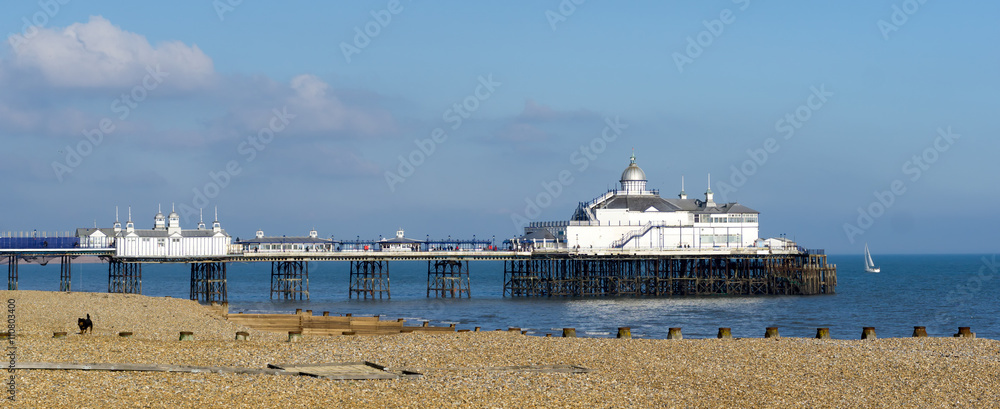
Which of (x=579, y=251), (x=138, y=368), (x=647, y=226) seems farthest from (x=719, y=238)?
(x=138, y=368)

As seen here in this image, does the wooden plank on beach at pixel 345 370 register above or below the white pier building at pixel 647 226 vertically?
below

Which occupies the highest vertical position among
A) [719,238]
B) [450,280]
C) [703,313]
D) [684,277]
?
[719,238]

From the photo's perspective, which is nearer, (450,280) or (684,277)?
(684,277)

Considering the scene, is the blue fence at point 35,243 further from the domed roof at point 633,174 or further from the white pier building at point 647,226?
the domed roof at point 633,174

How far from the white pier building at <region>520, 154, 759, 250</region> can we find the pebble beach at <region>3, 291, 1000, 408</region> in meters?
48.3

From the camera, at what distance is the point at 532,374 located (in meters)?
18.1

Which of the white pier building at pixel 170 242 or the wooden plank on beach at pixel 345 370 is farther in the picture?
the white pier building at pixel 170 242

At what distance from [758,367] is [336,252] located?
164 ft

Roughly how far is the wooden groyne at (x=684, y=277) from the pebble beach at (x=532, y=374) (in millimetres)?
44388

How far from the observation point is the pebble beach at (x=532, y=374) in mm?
15232

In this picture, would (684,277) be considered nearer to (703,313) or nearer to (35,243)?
(703,313)

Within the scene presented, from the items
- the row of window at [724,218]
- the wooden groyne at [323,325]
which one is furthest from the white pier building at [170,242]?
the row of window at [724,218]

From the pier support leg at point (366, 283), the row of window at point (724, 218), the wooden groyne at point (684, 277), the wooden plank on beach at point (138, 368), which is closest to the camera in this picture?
the wooden plank on beach at point (138, 368)

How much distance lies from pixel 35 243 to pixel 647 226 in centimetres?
4249
